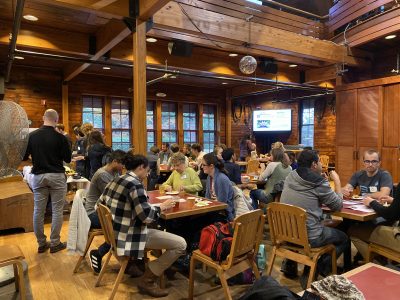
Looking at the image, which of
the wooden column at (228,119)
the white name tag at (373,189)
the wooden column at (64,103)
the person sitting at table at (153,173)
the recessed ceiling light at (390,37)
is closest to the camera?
the white name tag at (373,189)

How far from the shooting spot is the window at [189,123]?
10.8m

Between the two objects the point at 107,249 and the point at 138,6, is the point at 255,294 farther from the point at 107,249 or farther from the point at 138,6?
the point at 138,6

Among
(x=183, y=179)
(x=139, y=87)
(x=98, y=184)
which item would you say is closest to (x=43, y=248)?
(x=98, y=184)

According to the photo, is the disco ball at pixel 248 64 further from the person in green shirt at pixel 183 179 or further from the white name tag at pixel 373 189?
the white name tag at pixel 373 189

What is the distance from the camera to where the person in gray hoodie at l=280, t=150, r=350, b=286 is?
8.79 feet

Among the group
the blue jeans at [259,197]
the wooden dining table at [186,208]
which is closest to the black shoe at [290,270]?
the wooden dining table at [186,208]

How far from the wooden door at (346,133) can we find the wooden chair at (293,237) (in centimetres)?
435

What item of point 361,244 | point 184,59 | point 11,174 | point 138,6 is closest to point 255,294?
point 361,244

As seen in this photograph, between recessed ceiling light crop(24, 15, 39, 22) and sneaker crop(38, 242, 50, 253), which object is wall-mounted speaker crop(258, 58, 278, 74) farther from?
sneaker crop(38, 242, 50, 253)

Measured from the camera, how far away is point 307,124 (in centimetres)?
1072

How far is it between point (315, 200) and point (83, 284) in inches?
89.4

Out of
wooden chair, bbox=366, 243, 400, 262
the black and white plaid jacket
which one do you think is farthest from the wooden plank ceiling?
wooden chair, bbox=366, 243, 400, 262

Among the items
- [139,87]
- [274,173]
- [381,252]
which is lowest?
[381,252]

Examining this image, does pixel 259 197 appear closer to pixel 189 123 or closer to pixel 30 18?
pixel 30 18
